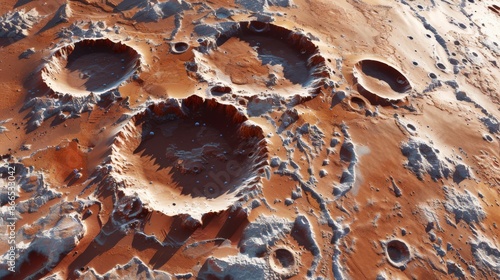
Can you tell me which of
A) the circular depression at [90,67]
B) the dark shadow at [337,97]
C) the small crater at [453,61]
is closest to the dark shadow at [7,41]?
the circular depression at [90,67]

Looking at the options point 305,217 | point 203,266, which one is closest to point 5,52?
point 203,266

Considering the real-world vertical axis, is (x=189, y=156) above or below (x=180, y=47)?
below

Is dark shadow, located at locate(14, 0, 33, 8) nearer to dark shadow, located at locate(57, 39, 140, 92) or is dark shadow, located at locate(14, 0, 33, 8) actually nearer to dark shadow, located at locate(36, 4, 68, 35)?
dark shadow, located at locate(36, 4, 68, 35)

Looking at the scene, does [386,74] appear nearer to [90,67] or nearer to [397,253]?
[397,253]

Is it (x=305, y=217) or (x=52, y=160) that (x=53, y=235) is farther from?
(x=305, y=217)

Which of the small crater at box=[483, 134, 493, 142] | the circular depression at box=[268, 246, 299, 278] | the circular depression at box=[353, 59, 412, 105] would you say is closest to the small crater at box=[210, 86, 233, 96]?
the circular depression at box=[353, 59, 412, 105]

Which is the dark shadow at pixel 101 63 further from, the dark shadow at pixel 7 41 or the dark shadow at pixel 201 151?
the dark shadow at pixel 201 151

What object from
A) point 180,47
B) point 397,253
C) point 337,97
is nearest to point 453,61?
point 337,97
